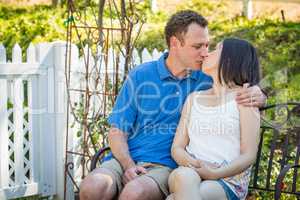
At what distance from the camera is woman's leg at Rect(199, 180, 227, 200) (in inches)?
114

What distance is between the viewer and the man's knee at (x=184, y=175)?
9.47 feet

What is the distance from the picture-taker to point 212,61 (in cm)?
312

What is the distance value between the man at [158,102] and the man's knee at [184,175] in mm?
268

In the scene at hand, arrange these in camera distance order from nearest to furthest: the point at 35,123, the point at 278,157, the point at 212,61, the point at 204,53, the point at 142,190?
1. the point at 142,190
2. the point at 212,61
3. the point at 204,53
4. the point at 35,123
5. the point at 278,157

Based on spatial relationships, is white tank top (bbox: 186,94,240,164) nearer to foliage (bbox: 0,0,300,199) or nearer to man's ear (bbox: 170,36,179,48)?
man's ear (bbox: 170,36,179,48)

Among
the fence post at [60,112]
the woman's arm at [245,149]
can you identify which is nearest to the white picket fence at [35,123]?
the fence post at [60,112]

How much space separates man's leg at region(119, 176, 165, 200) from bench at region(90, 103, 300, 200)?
0.44 meters

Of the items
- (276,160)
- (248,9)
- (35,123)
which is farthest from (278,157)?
(248,9)

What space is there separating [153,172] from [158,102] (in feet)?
1.29

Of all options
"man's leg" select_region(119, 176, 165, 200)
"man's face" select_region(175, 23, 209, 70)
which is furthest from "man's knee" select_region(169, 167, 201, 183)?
"man's face" select_region(175, 23, 209, 70)

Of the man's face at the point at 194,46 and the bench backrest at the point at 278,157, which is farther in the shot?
the bench backrest at the point at 278,157

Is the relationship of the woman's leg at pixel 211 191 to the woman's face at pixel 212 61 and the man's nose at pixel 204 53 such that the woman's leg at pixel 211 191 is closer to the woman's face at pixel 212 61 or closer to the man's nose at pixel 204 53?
the woman's face at pixel 212 61

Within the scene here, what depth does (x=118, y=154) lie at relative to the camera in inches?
129

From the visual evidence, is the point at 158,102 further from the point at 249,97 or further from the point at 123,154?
the point at 249,97
